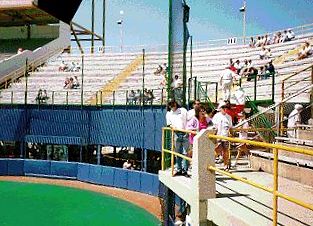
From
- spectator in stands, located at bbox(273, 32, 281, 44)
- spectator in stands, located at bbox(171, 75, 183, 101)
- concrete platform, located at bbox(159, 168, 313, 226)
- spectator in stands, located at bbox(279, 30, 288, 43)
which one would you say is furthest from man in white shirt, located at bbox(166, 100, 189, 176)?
spectator in stands, located at bbox(273, 32, 281, 44)

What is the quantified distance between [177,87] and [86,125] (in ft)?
56.8

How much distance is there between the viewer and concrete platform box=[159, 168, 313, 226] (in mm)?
4973

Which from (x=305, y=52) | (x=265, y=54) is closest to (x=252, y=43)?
(x=265, y=54)

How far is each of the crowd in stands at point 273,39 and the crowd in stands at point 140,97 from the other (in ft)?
38.8

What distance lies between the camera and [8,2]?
3872 cm

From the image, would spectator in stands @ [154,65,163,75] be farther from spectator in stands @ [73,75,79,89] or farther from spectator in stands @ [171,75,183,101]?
spectator in stands @ [171,75,183,101]

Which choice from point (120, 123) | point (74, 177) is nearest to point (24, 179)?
point (74, 177)

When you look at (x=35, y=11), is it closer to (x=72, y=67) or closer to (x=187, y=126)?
(x=72, y=67)

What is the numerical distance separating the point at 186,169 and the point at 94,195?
45.4 feet

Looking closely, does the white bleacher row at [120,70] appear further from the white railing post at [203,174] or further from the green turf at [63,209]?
the white railing post at [203,174]

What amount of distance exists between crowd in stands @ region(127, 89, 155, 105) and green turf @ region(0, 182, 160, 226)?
6.31 metres

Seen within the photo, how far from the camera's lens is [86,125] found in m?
26.3

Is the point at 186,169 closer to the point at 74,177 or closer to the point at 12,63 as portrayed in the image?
the point at 74,177

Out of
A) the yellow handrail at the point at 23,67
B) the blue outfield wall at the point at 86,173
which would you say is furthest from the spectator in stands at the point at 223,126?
the yellow handrail at the point at 23,67
